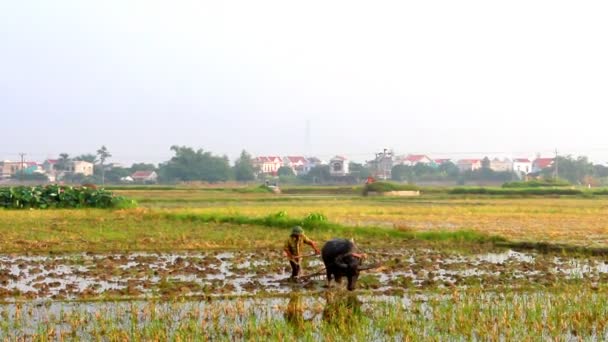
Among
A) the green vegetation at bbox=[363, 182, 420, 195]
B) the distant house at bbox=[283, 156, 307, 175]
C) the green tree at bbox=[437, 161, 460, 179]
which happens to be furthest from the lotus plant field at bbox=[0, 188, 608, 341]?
the distant house at bbox=[283, 156, 307, 175]

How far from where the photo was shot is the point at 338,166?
103375mm

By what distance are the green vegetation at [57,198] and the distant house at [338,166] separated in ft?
223

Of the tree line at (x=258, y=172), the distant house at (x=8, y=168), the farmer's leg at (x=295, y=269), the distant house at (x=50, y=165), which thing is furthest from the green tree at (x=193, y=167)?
the farmer's leg at (x=295, y=269)

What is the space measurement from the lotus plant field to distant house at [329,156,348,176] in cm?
7721

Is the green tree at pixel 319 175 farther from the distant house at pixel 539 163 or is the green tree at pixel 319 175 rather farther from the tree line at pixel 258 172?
the distant house at pixel 539 163

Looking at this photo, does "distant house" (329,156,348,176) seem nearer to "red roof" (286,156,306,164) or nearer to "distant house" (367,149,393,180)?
"distant house" (367,149,393,180)

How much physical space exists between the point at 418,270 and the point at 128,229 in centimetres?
1038

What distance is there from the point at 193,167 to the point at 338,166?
2145 centimetres

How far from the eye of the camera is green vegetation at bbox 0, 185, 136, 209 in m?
30.0

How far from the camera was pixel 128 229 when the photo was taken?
68.8ft

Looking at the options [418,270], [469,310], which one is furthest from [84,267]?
→ [469,310]

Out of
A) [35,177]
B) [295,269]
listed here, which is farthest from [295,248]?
[35,177]

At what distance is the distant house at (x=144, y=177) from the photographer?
327 ft

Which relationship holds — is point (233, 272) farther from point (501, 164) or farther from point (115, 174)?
point (501, 164)
